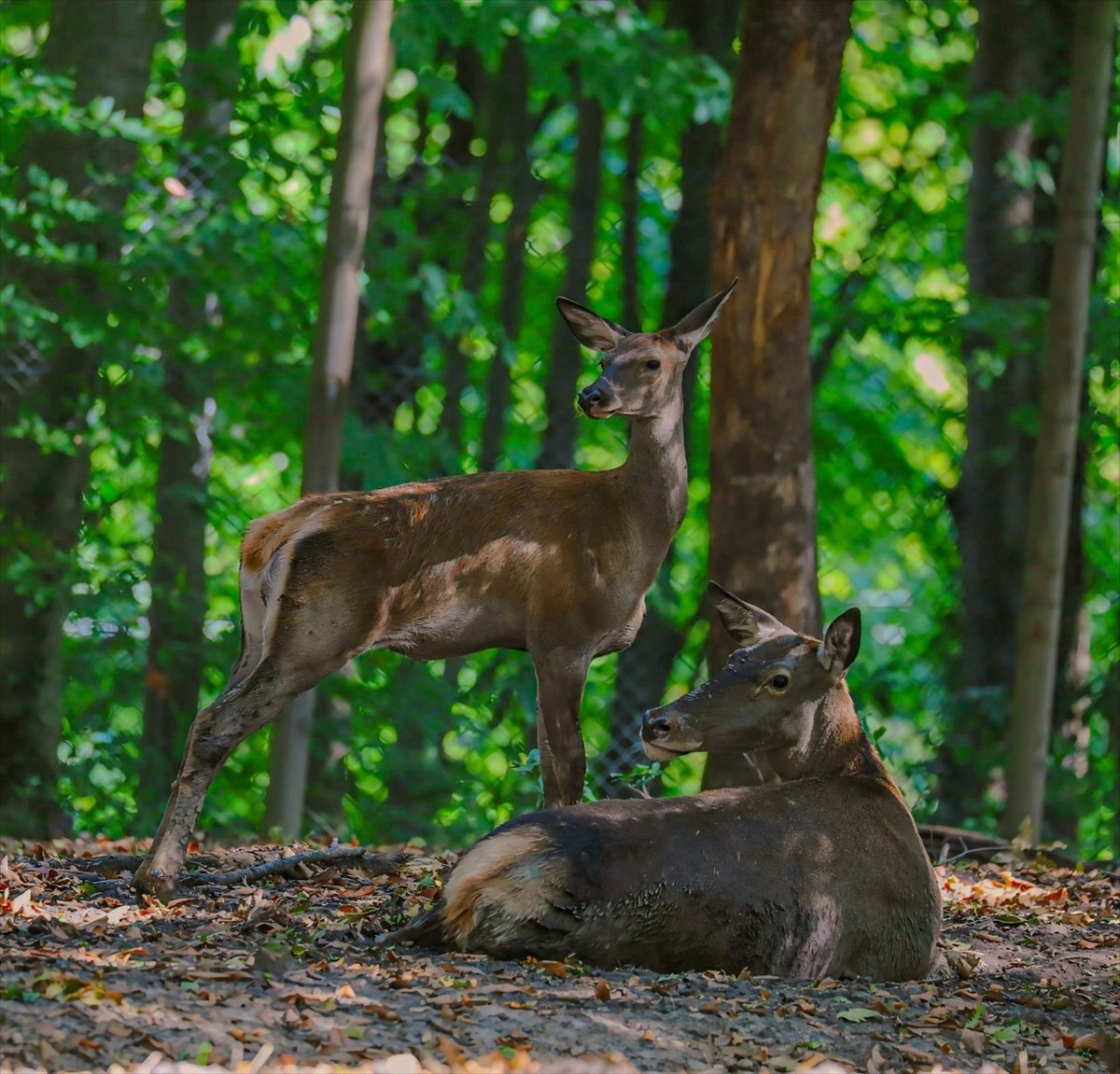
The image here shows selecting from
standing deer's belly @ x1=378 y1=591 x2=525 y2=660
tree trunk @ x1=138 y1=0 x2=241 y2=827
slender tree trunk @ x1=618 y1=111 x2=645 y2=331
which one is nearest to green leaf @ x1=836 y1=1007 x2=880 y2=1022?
standing deer's belly @ x1=378 y1=591 x2=525 y2=660

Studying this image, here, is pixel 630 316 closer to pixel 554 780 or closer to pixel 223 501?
pixel 223 501

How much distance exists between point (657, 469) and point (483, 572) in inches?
33.0

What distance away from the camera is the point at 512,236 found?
12.8m

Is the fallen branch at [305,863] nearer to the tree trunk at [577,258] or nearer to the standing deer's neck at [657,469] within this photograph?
the standing deer's neck at [657,469]

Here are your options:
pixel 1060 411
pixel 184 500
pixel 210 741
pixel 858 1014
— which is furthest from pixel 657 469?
pixel 184 500

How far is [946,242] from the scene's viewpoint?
15352 mm

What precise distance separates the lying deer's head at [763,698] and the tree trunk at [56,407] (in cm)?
555

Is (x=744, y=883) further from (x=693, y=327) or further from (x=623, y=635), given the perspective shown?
(x=693, y=327)

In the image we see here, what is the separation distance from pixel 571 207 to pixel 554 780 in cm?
729

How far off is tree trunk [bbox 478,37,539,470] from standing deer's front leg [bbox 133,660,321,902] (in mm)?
6145

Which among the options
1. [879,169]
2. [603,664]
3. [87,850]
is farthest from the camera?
[879,169]

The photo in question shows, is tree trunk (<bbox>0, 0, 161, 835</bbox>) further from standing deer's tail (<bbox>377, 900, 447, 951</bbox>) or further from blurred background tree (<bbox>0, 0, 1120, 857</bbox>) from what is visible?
standing deer's tail (<bbox>377, 900, 447, 951</bbox>)

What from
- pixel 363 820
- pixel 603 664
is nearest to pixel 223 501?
pixel 363 820

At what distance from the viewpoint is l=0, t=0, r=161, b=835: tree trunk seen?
1032 centimetres
